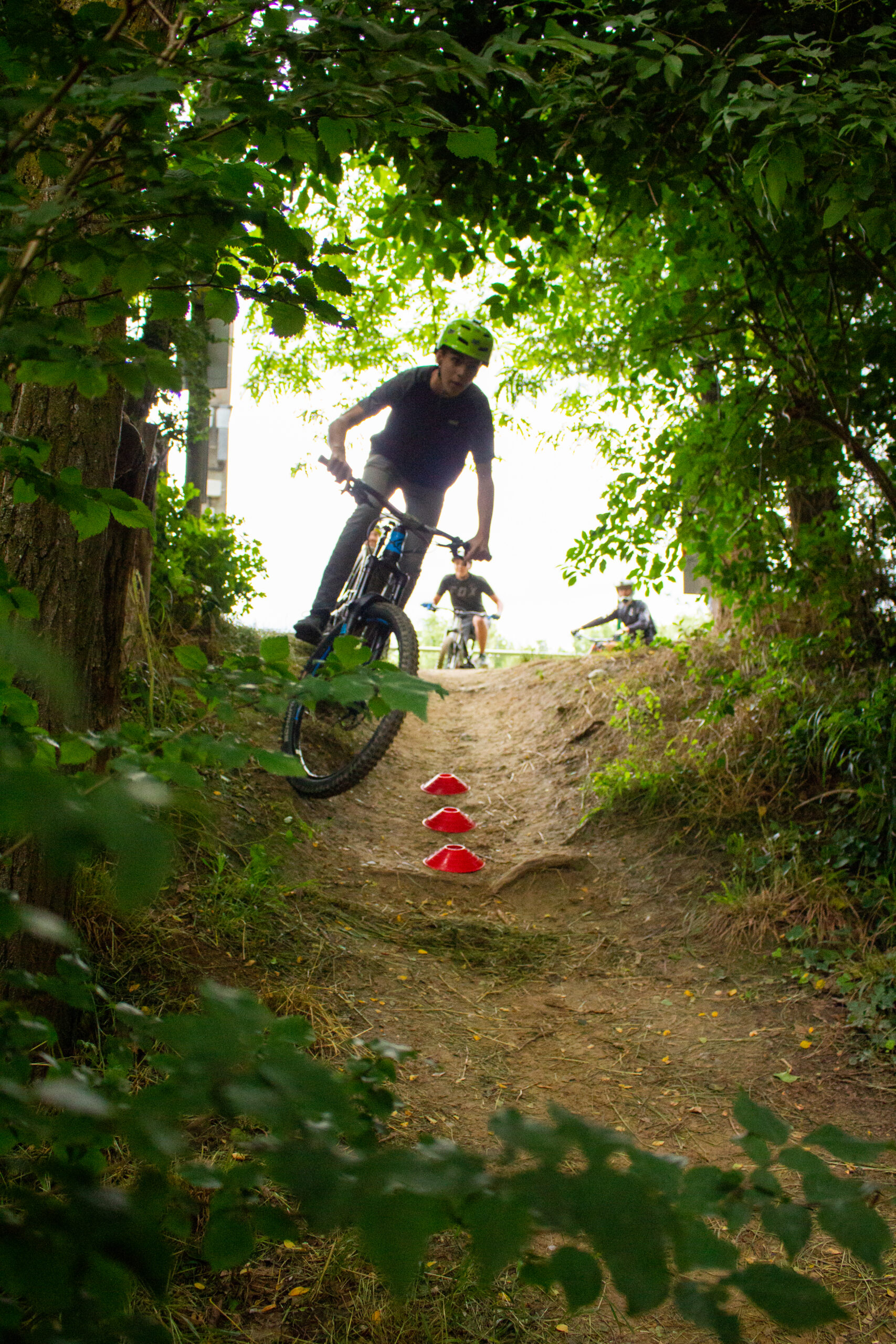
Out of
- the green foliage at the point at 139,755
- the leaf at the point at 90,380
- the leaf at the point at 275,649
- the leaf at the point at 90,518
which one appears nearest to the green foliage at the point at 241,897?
the green foliage at the point at 139,755

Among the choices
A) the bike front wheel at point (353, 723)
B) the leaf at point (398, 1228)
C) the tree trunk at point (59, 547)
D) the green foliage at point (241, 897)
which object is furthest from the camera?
the bike front wheel at point (353, 723)

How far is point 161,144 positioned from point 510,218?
2.44 metres

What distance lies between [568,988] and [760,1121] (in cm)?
253

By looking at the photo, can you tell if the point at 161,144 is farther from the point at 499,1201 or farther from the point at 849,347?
the point at 849,347

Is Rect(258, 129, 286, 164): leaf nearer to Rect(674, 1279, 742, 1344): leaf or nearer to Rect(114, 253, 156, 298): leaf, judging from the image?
Rect(114, 253, 156, 298): leaf

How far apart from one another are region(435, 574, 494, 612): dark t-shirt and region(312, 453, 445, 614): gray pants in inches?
247

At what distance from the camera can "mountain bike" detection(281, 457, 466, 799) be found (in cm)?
379

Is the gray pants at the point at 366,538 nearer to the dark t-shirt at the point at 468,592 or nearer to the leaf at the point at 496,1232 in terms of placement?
the leaf at the point at 496,1232

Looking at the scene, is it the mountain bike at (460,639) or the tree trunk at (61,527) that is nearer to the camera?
the tree trunk at (61,527)

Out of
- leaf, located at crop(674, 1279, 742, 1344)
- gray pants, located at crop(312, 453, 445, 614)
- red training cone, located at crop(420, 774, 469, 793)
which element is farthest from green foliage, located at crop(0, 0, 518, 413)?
red training cone, located at crop(420, 774, 469, 793)

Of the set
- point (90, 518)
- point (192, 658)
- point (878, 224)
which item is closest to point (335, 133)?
point (90, 518)

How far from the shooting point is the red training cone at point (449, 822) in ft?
14.5

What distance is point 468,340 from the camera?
383 cm

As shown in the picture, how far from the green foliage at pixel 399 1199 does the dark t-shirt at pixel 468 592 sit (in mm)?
10018
